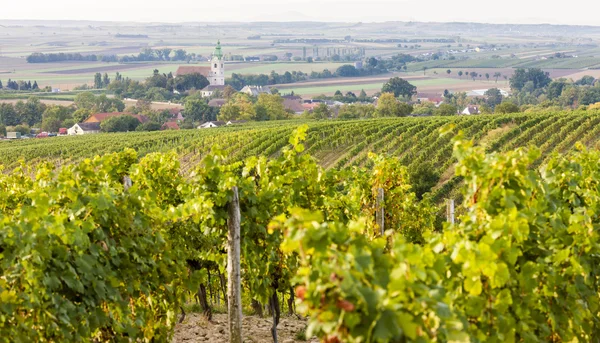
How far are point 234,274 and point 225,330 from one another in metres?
2.17

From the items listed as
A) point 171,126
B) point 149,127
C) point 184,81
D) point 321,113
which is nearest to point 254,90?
point 184,81

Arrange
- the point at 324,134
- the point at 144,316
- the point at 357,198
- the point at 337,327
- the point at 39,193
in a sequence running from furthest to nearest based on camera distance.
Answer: the point at 324,134 → the point at 357,198 → the point at 144,316 → the point at 39,193 → the point at 337,327

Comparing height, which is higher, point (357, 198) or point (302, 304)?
point (302, 304)

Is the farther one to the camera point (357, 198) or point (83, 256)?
point (357, 198)

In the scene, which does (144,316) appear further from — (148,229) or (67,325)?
(67,325)

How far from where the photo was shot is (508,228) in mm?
4832

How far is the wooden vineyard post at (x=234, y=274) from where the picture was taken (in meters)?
6.83

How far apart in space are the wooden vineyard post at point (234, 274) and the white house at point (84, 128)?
7084cm

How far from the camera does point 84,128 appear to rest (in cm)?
7588

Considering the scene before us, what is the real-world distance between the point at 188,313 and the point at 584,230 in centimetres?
559

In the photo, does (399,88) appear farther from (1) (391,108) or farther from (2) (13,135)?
(2) (13,135)

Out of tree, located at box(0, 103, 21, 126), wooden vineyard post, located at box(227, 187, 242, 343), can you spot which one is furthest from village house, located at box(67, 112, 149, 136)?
wooden vineyard post, located at box(227, 187, 242, 343)

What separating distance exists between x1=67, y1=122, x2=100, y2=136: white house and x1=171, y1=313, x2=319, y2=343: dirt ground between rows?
225 ft

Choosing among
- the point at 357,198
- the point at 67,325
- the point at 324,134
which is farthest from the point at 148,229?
the point at 324,134
